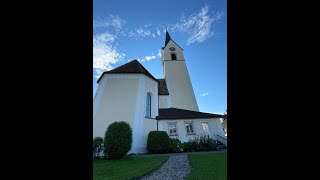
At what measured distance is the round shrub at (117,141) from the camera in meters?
11.8

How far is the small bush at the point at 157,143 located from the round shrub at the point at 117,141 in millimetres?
3207

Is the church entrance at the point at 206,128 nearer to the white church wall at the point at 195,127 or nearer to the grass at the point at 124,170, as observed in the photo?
the white church wall at the point at 195,127

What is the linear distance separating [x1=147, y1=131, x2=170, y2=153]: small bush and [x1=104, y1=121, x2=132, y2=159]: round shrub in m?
3.21

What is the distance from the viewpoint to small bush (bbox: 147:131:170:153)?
1502cm

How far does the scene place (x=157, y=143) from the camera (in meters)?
15.1

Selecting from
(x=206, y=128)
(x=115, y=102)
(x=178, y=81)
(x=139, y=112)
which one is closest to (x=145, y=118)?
(x=139, y=112)

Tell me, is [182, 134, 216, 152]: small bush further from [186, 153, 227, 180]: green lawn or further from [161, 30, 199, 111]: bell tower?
[161, 30, 199, 111]: bell tower

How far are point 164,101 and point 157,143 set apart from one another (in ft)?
32.9

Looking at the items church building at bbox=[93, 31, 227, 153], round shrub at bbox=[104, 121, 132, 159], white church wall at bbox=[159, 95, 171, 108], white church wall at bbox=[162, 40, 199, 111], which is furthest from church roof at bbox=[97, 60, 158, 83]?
white church wall at bbox=[162, 40, 199, 111]
